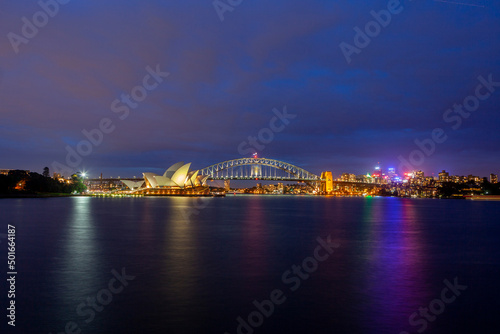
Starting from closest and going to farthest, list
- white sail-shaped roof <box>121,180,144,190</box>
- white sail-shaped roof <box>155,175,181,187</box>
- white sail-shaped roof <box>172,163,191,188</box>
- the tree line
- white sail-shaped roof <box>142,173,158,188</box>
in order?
the tree line, white sail-shaped roof <box>172,163,191,188</box>, white sail-shaped roof <box>155,175,181,187</box>, white sail-shaped roof <box>142,173,158,188</box>, white sail-shaped roof <box>121,180,144,190</box>

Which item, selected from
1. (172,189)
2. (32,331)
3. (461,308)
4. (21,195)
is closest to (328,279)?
(461,308)

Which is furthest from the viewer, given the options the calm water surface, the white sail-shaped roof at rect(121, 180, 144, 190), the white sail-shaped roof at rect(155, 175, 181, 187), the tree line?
the white sail-shaped roof at rect(121, 180, 144, 190)

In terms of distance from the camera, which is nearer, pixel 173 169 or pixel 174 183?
pixel 173 169

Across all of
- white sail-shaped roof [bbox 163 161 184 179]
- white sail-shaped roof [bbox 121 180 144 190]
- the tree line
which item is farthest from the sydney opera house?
the tree line

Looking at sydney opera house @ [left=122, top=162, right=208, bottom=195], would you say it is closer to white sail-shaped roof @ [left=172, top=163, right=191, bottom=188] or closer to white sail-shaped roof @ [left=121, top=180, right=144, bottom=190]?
white sail-shaped roof @ [left=172, top=163, right=191, bottom=188]

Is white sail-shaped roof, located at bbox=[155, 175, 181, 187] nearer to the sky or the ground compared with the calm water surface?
nearer to the sky

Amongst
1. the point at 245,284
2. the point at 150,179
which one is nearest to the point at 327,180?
the point at 150,179

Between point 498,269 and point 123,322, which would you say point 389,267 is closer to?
point 498,269

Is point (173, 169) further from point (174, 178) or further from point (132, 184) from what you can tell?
point (132, 184)
